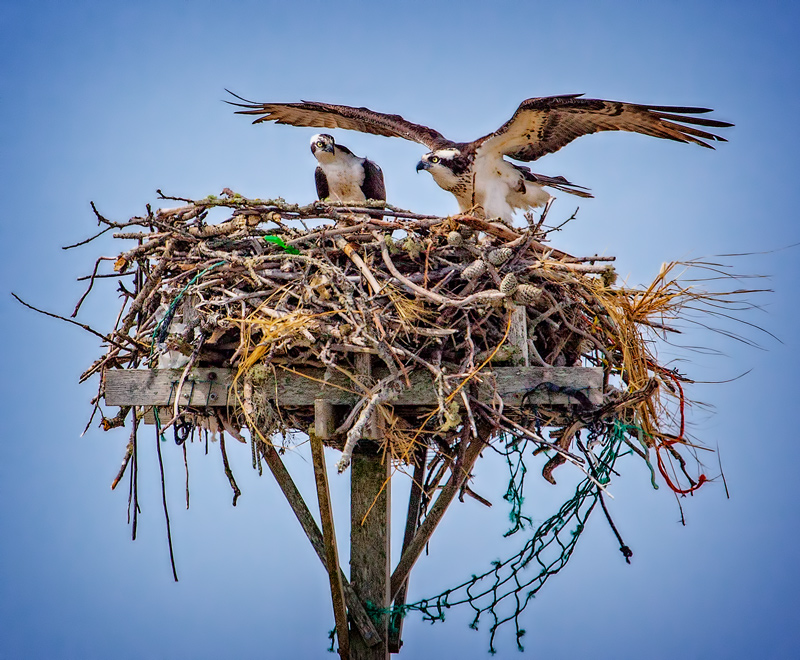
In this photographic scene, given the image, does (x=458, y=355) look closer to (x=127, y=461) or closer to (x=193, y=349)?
(x=193, y=349)

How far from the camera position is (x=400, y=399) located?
4.61 m

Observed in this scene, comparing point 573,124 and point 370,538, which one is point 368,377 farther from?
point 573,124

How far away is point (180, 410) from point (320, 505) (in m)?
0.90

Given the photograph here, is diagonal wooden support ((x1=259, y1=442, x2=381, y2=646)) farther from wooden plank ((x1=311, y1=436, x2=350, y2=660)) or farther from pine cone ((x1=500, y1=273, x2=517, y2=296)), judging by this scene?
pine cone ((x1=500, y1=273, x2=517, y2=296))

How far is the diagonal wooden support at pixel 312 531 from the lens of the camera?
17.3 feet

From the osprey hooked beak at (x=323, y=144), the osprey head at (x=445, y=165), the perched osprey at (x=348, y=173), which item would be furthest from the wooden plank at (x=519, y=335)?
the osprey hooked beak at (x=323, y=144)

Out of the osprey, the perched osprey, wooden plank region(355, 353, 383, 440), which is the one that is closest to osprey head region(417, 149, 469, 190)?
the osprey

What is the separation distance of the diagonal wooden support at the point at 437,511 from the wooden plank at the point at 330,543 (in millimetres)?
473

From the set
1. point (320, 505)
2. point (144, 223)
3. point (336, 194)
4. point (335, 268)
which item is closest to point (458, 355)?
point (335, 268)

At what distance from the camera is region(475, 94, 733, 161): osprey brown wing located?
5.82m

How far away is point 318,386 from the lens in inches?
185

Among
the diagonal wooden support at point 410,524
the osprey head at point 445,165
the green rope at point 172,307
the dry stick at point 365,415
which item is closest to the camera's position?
the dry stick at point 365,415

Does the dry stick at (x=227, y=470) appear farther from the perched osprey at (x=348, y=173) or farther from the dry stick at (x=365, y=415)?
the perched osprey at (x=348, y=173)

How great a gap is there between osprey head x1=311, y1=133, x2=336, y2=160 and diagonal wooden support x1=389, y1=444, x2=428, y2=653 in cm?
276
